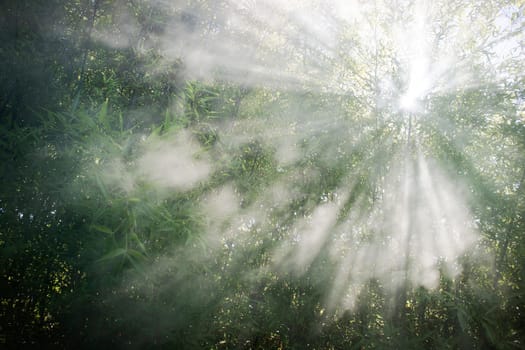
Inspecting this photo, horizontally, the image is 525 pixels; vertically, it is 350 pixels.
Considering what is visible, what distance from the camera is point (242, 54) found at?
131 inches

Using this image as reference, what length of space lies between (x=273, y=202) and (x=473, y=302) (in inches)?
77.7

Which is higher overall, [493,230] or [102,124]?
[493,230]

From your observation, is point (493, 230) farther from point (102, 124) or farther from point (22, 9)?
point (22, 9)

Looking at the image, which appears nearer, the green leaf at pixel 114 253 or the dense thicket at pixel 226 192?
the green leaf at pixel 114 253

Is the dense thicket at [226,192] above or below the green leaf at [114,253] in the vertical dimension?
above

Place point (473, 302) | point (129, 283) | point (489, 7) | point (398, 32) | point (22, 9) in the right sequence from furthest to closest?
point (398, 32), point (489, 7), point (473, 302), point (129, 283), point (22, 9)

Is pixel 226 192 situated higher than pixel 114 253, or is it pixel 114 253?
pixel 226 192

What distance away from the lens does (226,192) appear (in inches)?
118

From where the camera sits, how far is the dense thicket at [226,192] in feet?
7.19

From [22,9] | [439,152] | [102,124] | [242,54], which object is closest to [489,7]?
[439,152]

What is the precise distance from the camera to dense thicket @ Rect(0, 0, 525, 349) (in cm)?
219

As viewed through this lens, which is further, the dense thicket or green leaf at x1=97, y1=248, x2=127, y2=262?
the dense thicket

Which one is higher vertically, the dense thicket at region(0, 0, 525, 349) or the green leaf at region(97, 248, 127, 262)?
the dense thicket at region(0, 0, 525, 349)

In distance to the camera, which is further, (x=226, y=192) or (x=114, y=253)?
(x=226, y=192)
